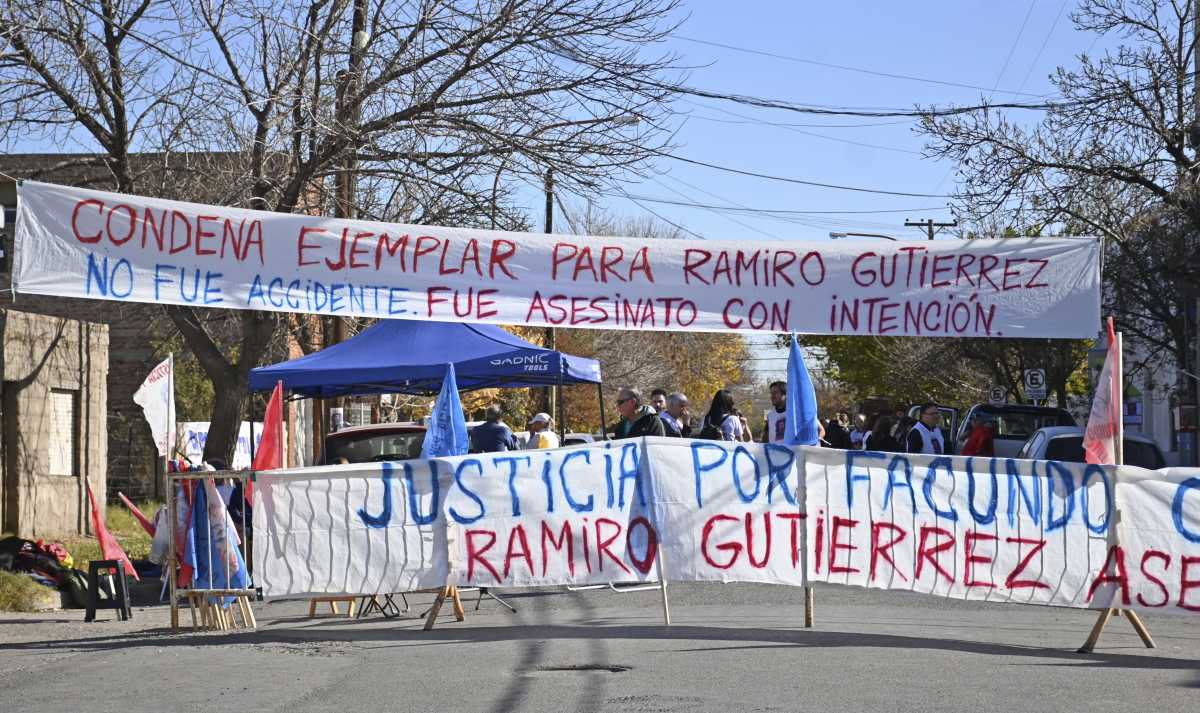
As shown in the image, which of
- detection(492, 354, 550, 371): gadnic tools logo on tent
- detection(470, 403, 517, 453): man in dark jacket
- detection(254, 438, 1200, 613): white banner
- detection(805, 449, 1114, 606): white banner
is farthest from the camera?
detection(492, 354, 550, 371): gadnic tools logo on tent

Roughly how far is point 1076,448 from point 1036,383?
61.3ft

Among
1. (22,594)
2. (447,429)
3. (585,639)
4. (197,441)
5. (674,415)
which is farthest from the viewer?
(197,441)

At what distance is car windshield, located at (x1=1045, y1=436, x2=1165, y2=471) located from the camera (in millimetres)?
17656

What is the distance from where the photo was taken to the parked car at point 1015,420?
2475 centimetres

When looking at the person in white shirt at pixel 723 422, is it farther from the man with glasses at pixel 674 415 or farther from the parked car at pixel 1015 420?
the parked car at pixel 1015 420

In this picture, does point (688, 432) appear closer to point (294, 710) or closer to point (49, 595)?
point (49, 595)

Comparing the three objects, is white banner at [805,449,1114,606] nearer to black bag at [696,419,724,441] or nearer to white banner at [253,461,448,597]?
white banner at [253,461,448,597]

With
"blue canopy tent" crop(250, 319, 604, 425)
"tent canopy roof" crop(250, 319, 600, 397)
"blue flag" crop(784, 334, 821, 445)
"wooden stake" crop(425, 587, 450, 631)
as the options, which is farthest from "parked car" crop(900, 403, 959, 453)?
"wooden stake" crop(425, 587, 450, 631)

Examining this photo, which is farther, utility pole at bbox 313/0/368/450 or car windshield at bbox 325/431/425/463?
car windshield at bbox 325/431/425/463

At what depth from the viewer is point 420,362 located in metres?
16.3

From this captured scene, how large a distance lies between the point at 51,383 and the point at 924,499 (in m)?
15.4

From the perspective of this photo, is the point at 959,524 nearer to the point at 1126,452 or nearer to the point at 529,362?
the point at 529,362

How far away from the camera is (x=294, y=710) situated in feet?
24.1

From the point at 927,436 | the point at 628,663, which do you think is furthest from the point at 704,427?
the point at 628,663
